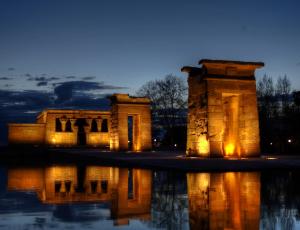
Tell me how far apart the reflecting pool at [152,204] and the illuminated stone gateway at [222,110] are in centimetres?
1050

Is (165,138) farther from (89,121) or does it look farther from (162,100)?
(89,121)

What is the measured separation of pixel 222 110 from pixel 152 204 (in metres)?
15.2

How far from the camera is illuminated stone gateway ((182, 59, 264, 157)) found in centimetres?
2242

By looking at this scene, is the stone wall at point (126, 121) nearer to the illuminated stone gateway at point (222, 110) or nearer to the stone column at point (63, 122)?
the illuminated stone gateway at point (222, 110)

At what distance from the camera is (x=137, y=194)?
949 centimetres

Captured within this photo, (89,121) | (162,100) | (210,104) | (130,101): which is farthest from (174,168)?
(89,121)

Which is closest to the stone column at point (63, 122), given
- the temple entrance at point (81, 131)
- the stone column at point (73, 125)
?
the stone column at point (73, 125)

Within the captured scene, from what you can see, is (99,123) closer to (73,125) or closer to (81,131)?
(81,131)

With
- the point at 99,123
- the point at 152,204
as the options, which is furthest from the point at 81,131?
the point at 152,204

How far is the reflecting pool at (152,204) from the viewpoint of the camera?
6172 mm

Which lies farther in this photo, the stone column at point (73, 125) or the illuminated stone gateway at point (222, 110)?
the stone column at point (73, 125)

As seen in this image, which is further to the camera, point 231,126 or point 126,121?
point 126,121

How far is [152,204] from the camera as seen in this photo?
807cm

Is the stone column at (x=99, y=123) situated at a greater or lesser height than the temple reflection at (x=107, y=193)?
greater
